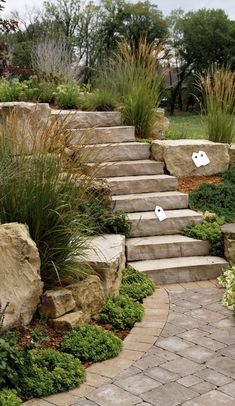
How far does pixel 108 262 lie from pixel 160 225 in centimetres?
168

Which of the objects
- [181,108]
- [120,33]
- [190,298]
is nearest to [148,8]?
[120,33]

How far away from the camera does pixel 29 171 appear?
4152 mm

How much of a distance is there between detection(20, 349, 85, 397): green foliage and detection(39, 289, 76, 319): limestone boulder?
41 cm

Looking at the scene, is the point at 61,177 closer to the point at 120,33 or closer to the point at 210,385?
the point at 210,385

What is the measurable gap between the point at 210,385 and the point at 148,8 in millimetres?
21585

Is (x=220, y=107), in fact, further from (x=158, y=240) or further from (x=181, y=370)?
(x=181, y=370)

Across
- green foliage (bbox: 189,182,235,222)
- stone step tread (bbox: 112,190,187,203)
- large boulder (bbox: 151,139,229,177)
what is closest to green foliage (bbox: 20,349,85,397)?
stone step tread (bbox: 112,190,187,203)

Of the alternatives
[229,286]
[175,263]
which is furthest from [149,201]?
[229,286]

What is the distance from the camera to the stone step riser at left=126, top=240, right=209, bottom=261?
18.6 ft

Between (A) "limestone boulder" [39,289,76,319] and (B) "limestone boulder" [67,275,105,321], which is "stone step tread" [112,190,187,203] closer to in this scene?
(B) "limestone boulder" [67,275,105,321]

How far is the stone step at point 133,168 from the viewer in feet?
22.4

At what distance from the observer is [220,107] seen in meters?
7.78

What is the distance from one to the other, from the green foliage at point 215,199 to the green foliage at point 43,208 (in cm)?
254

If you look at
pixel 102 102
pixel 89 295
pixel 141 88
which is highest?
pixel 141 88
